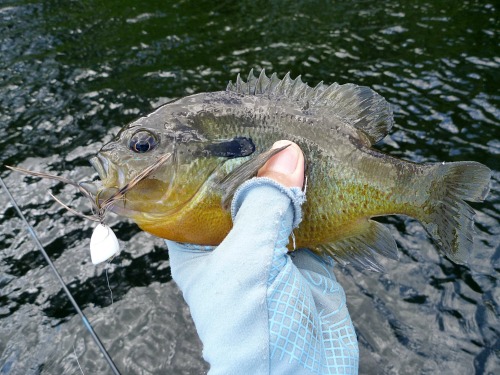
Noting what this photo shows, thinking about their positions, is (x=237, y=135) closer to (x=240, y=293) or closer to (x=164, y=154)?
(x=164, y=154)

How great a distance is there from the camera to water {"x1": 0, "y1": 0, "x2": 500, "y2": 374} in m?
4.21

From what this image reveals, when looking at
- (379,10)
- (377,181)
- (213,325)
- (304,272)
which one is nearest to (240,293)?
(213,325)

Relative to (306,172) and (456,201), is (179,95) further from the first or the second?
(456,201)

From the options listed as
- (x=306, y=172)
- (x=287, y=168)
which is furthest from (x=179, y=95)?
(x=287, y=168)

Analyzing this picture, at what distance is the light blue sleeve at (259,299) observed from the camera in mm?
1930

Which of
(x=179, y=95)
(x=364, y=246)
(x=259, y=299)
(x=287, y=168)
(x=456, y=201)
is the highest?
(x=287, y=168)

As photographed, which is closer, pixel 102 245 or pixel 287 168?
pixel 287 168

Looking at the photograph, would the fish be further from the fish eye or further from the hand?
the hand

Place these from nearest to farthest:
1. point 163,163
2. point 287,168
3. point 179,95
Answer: point 287,168 < point 163,163 < point 179,95

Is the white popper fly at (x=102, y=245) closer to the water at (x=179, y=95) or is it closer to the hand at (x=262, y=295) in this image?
the hand at (x=262, y=295)

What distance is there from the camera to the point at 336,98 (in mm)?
2805

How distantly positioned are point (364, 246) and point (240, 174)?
890mm

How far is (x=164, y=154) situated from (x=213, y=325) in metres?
0.94

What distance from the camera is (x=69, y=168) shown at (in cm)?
614
